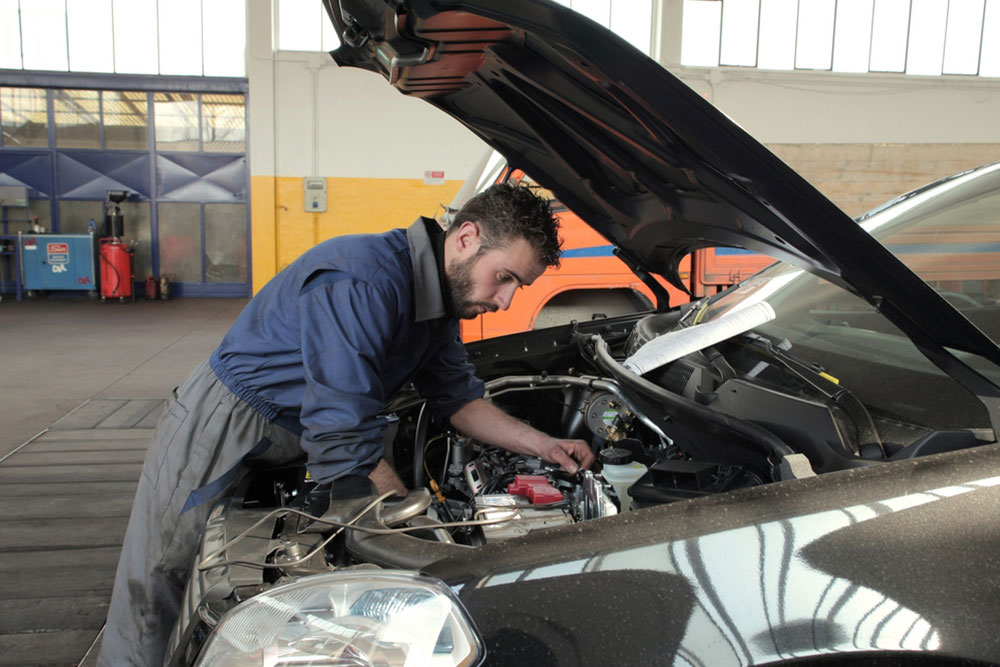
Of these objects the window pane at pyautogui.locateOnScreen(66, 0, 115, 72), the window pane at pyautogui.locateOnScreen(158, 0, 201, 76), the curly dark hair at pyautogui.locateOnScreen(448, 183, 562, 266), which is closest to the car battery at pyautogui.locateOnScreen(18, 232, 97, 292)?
the window pane at pyautogui.locateOnScreen(66, 0, 115, 72)

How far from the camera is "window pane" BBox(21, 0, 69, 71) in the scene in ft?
38.7

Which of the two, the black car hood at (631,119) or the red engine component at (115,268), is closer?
the black car hood at (631,119)

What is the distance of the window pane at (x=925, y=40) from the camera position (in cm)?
1232

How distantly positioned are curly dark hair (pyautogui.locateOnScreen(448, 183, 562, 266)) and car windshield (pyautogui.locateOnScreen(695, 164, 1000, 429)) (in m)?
0.59

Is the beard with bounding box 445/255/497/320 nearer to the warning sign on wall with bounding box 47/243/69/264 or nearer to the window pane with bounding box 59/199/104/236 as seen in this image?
the warning sign on wall with bounding box 47/243/69/264

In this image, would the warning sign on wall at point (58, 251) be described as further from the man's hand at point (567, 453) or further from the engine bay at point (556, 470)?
the man's hand at point (567, 453)

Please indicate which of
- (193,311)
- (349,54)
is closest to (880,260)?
(349,54)

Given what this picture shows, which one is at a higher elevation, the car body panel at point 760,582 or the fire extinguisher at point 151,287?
the car body panel at point 760,582

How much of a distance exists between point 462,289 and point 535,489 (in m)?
0.50

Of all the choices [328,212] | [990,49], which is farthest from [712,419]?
[990,49]

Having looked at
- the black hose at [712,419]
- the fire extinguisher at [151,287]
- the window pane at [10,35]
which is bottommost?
the fire extinguisher at [151,287]

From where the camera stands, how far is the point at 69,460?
12.2 feet

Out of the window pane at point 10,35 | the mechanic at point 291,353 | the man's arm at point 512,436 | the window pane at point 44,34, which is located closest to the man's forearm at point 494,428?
the man's arm at point 512,436

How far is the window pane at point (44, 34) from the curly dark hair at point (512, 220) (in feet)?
44.0
